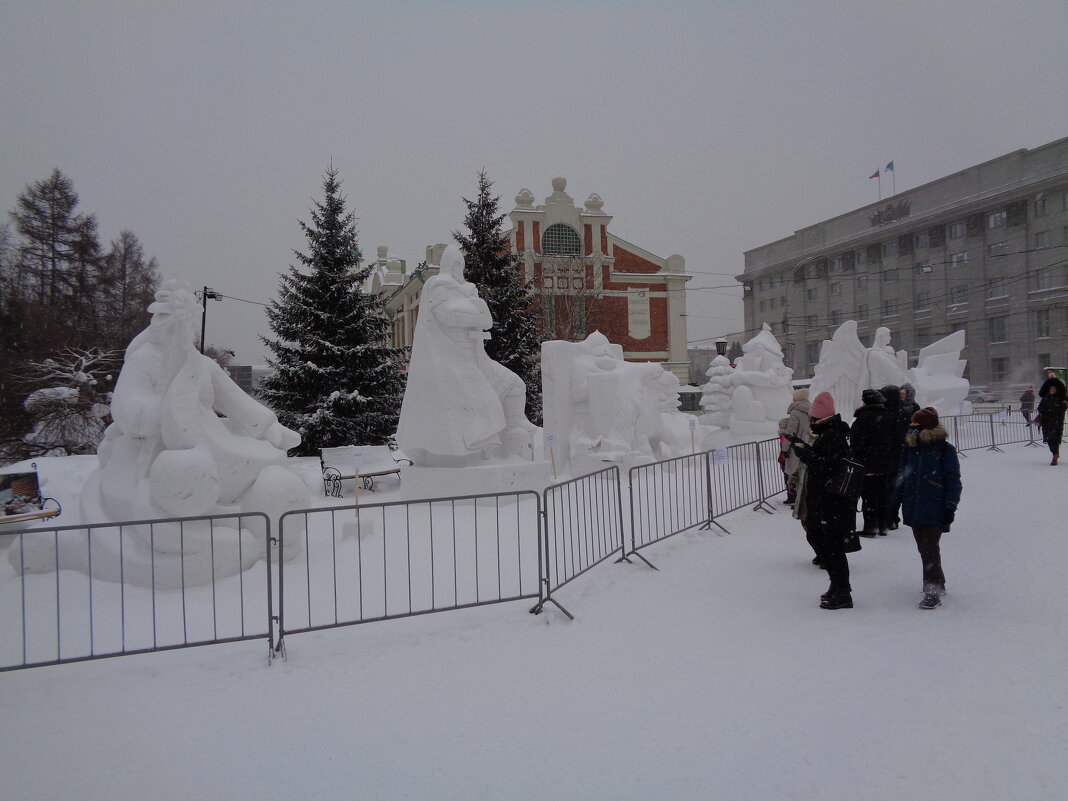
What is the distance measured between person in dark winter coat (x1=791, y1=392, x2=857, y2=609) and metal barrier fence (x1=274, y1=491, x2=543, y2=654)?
1.98 m

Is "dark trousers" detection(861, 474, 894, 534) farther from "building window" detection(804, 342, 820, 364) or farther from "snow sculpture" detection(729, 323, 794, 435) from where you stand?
"building window" detection(804, 342, 820, 364)

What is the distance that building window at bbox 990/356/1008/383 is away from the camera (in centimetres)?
3184

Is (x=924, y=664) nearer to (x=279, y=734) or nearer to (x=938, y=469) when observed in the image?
(x=938, y=469)

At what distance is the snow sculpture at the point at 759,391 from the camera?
14.5 metres

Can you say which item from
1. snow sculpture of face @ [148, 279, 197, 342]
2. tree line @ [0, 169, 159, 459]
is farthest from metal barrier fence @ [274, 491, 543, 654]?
tree line @ [0, 169, 159, 459]

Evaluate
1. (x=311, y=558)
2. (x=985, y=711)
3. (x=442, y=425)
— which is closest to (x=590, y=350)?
(x=442, y=425)

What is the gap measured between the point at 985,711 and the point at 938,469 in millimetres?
1825

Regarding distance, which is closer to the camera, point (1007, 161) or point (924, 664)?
point (924, 664)

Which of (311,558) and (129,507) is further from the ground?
(129,507)

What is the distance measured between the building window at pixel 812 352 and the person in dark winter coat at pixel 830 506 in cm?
4228

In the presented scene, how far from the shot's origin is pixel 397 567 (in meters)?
5.79

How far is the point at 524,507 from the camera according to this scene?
8320 millimetres

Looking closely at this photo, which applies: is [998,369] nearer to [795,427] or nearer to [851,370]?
[851,370]

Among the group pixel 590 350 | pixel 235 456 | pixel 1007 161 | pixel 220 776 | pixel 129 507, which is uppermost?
pixel 1007 161
